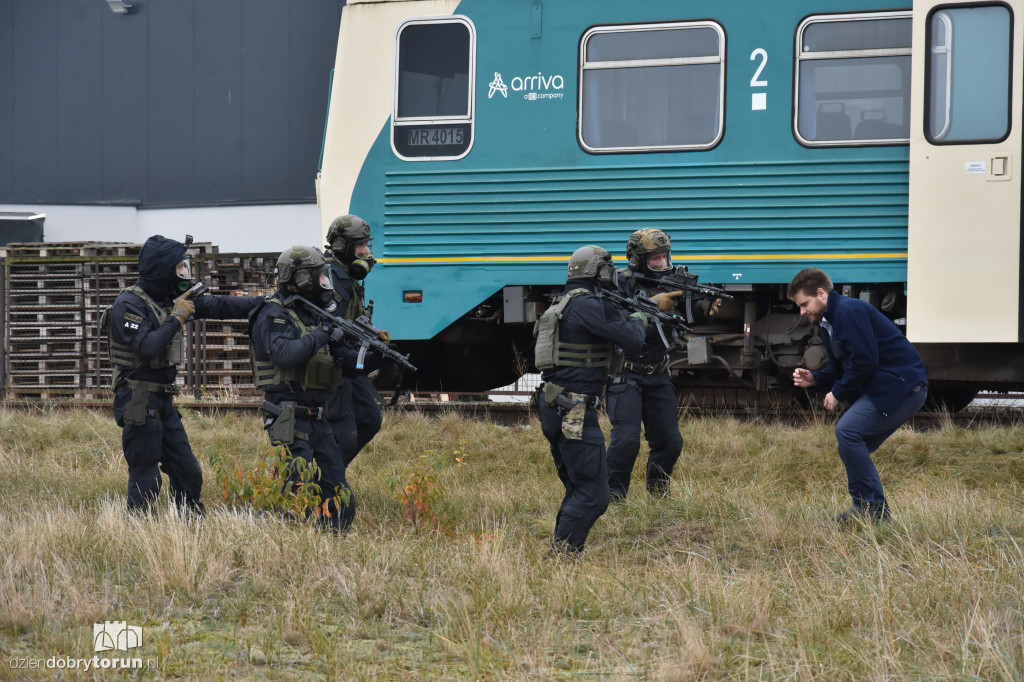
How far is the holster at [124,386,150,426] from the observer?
5.80 meters

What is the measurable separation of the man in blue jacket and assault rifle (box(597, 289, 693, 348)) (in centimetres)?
85

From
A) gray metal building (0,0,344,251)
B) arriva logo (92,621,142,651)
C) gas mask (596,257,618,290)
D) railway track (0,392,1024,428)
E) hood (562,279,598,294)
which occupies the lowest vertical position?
arriva logo (92,621,142,651)

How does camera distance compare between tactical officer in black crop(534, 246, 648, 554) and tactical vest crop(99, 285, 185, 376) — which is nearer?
tactical officer in black crop(534, 246, 648, 554)

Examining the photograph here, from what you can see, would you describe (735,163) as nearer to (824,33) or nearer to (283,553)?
(824,33)

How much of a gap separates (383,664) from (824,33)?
→ 6518mm

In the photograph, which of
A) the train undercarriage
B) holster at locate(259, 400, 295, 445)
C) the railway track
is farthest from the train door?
holster at locate(259, 400, 295, 445)

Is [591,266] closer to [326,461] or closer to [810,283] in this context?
[810,283]

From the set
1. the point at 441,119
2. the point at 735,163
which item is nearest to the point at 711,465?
the point at 735,163

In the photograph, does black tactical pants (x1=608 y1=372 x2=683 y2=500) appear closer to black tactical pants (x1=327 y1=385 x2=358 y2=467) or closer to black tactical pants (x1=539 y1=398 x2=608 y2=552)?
black tactical pants (x1=539 y1=398 x2=608 y2=552)

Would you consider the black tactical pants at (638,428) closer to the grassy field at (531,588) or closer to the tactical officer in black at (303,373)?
the grassy field at (531,588)

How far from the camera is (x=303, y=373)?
571 cm

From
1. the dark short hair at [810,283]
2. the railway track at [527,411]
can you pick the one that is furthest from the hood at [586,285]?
the railway track at [527,411]

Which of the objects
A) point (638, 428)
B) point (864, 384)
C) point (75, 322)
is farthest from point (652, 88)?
point (75, 322)

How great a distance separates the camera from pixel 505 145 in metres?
8.92
